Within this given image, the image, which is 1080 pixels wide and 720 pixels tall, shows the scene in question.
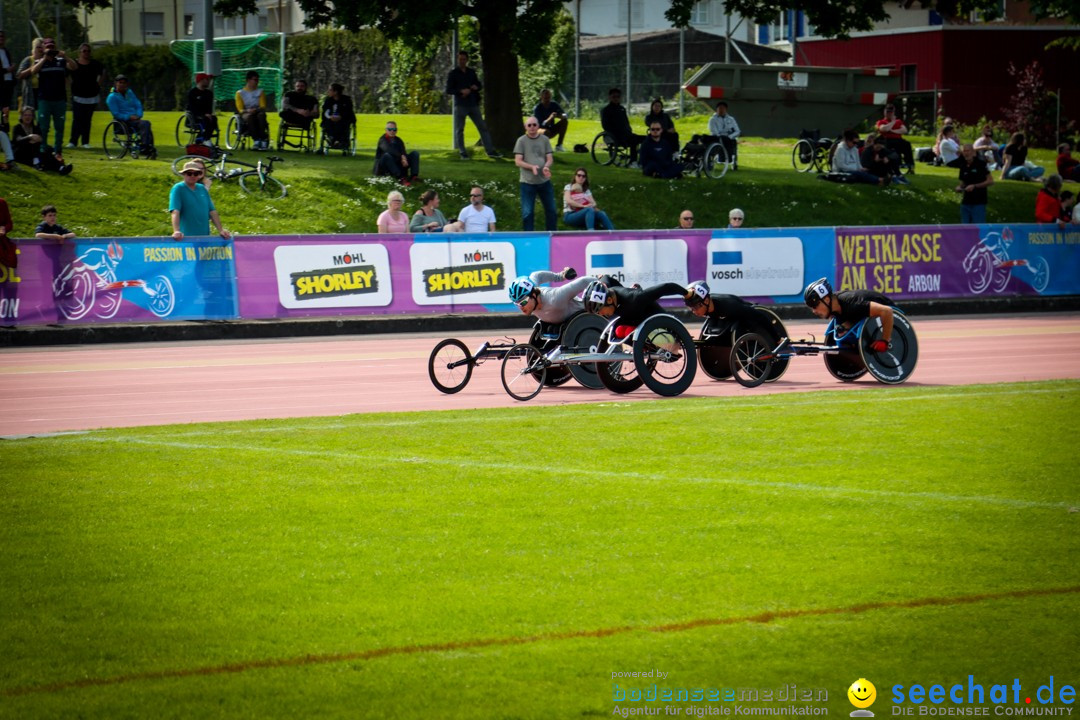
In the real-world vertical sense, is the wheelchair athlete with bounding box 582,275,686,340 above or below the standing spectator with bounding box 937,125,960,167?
below

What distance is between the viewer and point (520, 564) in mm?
7906

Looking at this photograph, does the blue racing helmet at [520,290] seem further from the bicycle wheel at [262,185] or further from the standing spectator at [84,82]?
the standing spectator at [84,82]

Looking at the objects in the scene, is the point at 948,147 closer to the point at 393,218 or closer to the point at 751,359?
the point at 393,218

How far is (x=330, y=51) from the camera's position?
186 ft

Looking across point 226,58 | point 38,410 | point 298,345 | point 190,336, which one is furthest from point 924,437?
point 226,58

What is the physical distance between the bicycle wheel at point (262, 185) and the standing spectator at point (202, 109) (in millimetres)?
2503

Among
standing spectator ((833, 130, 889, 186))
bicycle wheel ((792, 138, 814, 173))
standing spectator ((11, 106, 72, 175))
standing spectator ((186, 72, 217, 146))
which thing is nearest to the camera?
standing spectator ((11, 106, 72, 175))

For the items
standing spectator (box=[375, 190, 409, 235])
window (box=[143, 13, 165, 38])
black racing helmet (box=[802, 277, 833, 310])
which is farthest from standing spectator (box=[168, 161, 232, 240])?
window (box=[143, 13, 165, 38])

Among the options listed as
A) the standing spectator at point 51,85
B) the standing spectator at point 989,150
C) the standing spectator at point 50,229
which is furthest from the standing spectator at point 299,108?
the standing spectator at point 989,150

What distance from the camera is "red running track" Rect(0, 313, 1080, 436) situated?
14.4 meters

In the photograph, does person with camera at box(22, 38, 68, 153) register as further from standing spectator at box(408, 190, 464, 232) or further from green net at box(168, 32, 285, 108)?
green net at box(168, 32, 285, 108)

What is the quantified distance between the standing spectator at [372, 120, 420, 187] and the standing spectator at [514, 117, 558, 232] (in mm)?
3643

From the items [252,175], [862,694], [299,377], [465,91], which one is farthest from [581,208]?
[862,694]

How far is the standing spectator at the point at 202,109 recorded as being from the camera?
29.2m
